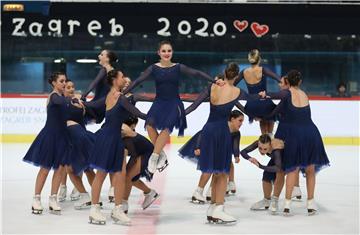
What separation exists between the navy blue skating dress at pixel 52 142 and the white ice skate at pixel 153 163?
0.73 m

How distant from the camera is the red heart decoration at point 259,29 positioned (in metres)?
14.8

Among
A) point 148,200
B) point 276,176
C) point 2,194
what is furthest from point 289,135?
point 2,194

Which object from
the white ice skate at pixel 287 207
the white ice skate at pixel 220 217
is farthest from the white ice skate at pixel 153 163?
the white ice skate at pixel 287 207

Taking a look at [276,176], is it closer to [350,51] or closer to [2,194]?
[2,194]

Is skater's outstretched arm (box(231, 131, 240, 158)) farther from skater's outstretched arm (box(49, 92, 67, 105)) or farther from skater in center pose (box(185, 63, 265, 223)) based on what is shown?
skater's outstretched arm (box(49, 92, 67, 105))

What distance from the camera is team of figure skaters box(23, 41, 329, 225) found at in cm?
553

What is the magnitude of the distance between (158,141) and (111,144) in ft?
1.96

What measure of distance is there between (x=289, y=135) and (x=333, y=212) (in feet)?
2.64

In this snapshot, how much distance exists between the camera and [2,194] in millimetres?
6875

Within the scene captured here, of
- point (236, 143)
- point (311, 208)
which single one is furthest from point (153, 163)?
point (311, 208)

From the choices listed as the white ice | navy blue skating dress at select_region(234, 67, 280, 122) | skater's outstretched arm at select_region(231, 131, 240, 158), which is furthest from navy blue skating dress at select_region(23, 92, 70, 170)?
navy blue skating dress at select_region(234, 67, 280, 122)

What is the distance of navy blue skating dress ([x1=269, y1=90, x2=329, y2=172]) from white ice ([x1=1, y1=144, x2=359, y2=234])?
0.47 metres

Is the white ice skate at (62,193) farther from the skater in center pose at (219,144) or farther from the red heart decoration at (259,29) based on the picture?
the red heart decoration at (259,29)

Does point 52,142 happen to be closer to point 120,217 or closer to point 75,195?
point 120,217
